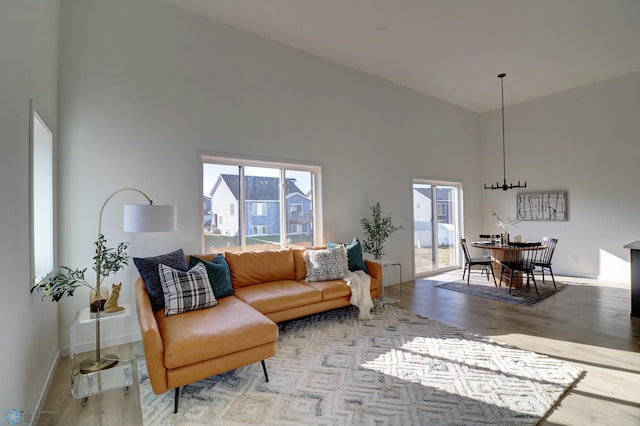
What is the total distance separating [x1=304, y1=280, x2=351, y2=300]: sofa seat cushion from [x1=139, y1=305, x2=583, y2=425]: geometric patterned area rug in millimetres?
503

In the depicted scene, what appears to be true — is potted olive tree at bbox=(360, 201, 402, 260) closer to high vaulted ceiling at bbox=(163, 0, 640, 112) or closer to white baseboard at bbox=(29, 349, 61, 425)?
high vaulted ceiling at bbox=(163, 0, 640, 112)

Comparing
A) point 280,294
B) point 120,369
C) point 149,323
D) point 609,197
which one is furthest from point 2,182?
point 609,197

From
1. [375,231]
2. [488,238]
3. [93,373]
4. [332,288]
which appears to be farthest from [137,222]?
[488,238]

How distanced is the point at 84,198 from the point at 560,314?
235 inches

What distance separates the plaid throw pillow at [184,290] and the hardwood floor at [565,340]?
70 centimetres

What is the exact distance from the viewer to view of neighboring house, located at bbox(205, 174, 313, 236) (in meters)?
4.14

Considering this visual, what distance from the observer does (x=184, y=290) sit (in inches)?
112

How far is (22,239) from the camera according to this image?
206 centimetres

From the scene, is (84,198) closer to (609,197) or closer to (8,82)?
(8,82)

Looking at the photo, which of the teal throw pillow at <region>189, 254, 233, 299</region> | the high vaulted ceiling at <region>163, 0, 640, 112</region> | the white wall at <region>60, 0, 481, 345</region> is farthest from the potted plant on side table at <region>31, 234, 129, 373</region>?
the high vaulted ceiling at <region>163, 0, 640, 112</region>

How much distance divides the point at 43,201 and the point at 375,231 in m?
4.23

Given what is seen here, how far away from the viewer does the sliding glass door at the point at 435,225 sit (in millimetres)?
6516

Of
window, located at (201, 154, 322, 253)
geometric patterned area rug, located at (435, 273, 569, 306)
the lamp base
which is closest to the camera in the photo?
the lamp base

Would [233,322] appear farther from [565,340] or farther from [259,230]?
[565,340]
